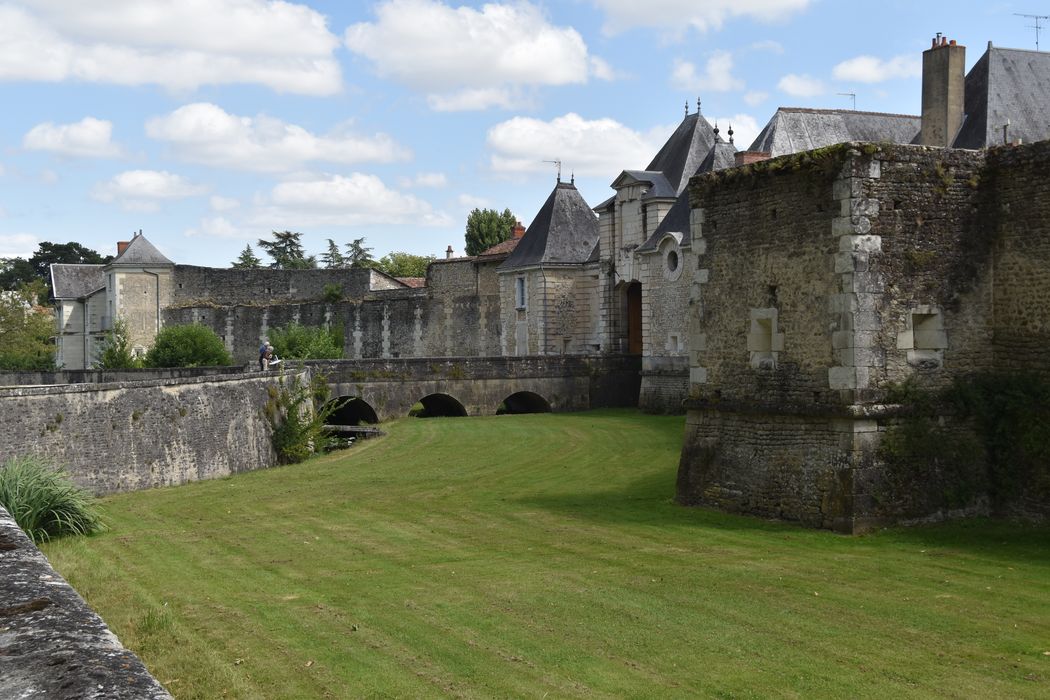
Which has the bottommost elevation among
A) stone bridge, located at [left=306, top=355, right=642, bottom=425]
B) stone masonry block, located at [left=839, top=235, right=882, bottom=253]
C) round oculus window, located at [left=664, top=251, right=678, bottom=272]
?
stone bridge, located at [left=306, top=355, right=642, bottom=425]

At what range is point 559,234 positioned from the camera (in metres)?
31.9

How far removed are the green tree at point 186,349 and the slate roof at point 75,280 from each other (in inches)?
591

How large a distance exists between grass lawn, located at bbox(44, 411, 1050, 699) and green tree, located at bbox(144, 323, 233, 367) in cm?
2150

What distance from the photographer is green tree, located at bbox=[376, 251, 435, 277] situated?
2699 inches

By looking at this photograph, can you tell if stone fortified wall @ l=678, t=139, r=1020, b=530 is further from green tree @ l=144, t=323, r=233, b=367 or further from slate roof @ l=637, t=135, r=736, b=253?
green tree @ l=144, t=323, r=233, b=367

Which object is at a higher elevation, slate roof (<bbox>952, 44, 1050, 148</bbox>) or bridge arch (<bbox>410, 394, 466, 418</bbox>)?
slate roof (<bbox>952, 44, 1050, 148</bbox>)

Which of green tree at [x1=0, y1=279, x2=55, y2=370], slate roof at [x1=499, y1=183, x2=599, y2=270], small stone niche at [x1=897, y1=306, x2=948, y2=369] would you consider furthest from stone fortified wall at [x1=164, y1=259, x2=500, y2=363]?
small stone niche at [x1=897, y1=306, x2=948, y2=369]

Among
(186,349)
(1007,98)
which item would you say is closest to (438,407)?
(186,349)

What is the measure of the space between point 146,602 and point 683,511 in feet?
19.2

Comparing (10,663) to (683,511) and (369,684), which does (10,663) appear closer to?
(369,684)

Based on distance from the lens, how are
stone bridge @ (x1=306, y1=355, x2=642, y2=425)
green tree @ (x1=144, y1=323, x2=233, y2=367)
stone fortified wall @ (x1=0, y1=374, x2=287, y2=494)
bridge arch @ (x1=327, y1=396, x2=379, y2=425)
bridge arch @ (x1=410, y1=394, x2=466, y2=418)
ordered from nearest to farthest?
stone fortified wall @ (x1=0, y1=374, x2=287, y2=494), stone bridge @ (x1=306, y1=355, x2=642, y2=425), bridge arch @ (x1=327, y1=396, x2=379, y2=425), bridge arch @ (x1=410, y1=394, x2=466, y2=418), green tree @ (x1=144, y1=323, x2=233, y2=367)

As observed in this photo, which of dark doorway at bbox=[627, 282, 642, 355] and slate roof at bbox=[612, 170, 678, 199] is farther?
dark doorway at bbox=[627, 282, 642, 355]

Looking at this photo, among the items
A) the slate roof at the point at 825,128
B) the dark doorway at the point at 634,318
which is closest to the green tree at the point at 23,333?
the dark doorway at the point at 634,318

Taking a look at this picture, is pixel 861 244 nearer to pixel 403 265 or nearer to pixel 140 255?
pixel 140 255
